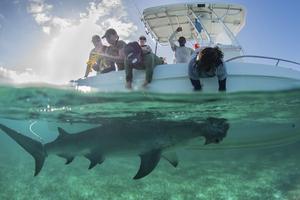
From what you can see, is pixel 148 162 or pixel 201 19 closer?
pixel 148 162

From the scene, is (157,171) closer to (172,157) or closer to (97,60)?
(97,60)

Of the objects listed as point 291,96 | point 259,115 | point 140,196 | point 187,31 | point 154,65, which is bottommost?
point 140,196

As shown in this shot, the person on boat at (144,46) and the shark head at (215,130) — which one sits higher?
the person on boat at (144,46)

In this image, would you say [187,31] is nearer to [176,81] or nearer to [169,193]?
[176,81]

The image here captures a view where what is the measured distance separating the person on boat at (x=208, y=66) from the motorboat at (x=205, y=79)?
0.23 m

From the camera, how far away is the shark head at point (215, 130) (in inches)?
335

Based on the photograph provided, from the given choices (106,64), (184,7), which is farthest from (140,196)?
(184,7)

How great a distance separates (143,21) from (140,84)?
14.2ft

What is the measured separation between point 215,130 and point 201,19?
16.8 feet

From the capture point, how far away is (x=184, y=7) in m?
12.0

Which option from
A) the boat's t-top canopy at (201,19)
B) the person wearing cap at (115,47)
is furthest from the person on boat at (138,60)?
the boat's t-top canopy at (201,19)

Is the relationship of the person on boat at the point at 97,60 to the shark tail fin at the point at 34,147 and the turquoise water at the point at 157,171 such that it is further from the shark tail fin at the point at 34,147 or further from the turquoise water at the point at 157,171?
the shark tail fin at the point at 34,147

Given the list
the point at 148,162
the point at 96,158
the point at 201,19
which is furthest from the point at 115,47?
the point at 148,162

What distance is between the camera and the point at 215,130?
8742 millimetres
